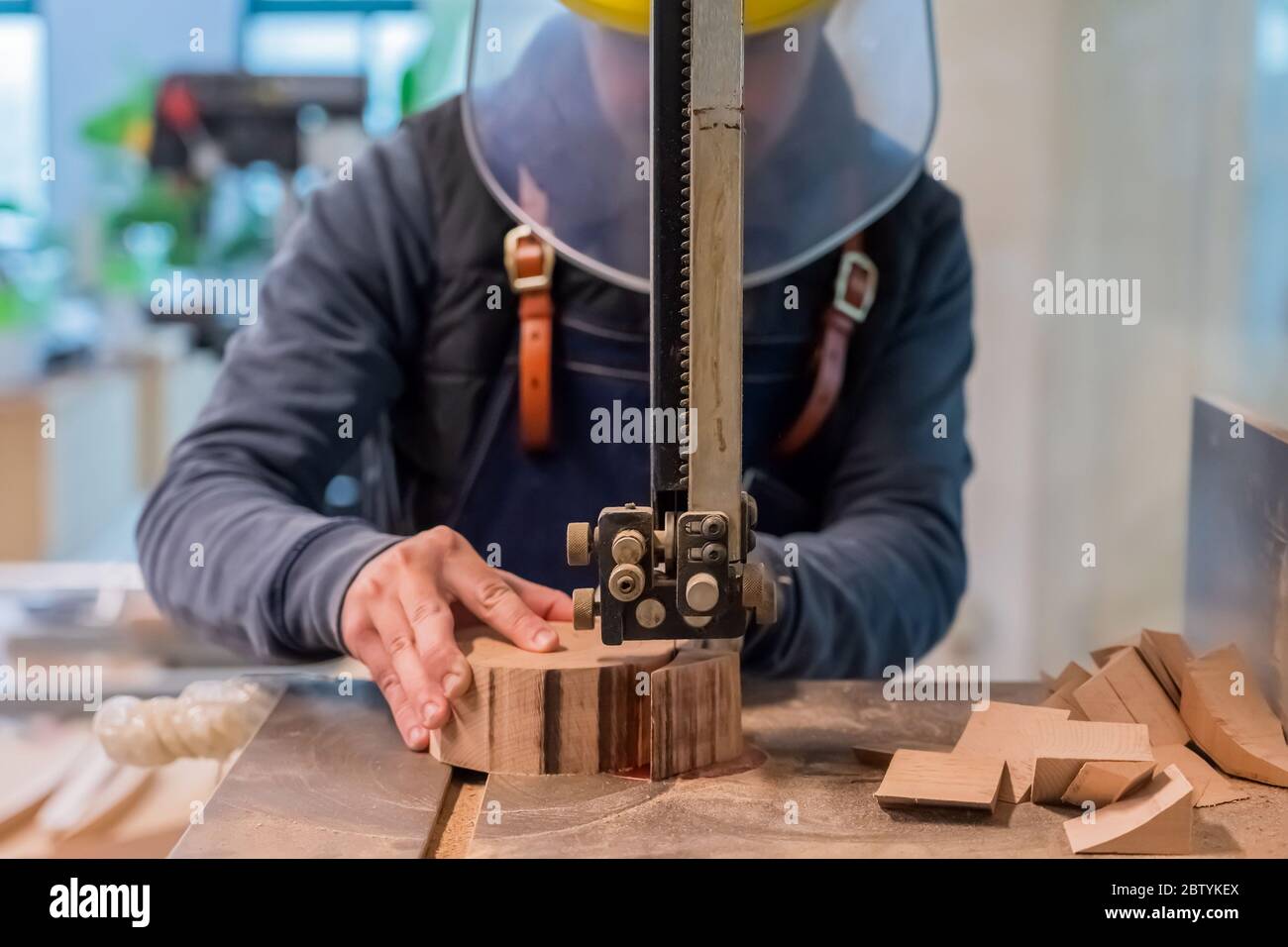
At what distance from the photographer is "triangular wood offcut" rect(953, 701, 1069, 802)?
1.01 metres

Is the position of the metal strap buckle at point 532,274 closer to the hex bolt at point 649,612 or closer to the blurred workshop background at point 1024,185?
the blurred workshop background at point 1024,185

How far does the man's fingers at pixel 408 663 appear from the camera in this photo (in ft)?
3.37

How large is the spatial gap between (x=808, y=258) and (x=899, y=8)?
0.26 m

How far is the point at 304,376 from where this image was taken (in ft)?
4.77

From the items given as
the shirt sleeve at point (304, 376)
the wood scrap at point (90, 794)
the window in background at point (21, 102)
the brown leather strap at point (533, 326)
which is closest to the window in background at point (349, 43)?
the window in background at point (21, 102)

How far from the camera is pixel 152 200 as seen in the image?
2439 mm

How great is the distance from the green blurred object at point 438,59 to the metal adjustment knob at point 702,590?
44.9 inches

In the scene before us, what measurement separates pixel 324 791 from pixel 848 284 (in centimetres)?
77

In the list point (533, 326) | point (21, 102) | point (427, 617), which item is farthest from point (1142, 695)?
point (21, 102)

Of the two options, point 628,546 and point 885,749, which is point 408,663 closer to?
point 628,546

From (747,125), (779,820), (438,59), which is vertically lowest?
(779,820)

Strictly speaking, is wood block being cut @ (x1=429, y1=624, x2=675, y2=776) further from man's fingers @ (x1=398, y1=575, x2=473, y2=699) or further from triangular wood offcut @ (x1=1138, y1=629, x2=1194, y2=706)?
triangular wood offcut @ (x1=1138, y1=629, x2=1194, y2=706)

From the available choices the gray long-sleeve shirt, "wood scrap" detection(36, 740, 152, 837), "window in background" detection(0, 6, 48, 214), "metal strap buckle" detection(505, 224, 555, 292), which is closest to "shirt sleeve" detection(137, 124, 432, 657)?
the gray long-sleeve shirt

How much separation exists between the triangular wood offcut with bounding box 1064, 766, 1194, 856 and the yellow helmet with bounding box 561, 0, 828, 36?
0.76 m
